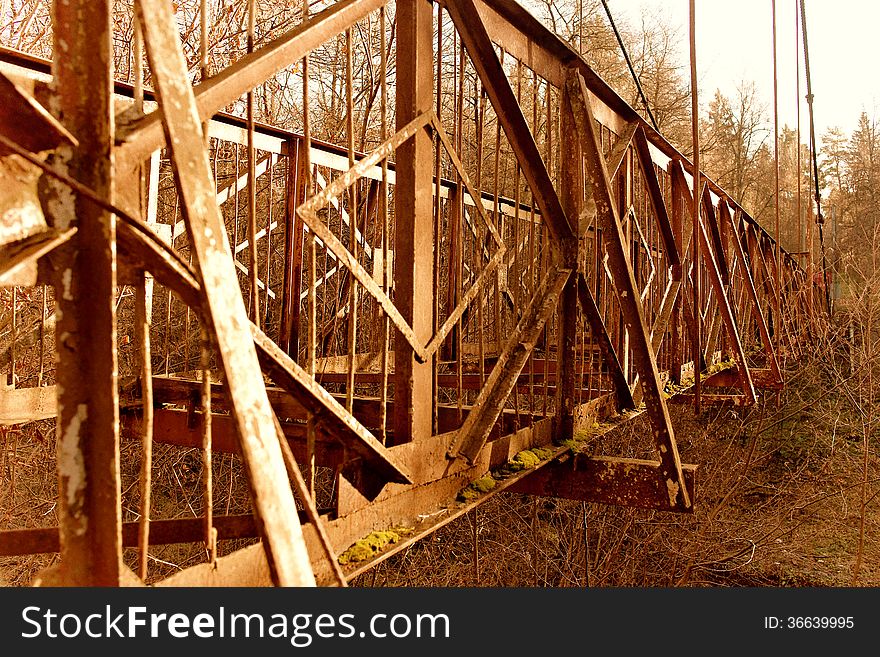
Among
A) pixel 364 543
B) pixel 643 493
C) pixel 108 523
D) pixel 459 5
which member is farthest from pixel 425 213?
pixel 643 493

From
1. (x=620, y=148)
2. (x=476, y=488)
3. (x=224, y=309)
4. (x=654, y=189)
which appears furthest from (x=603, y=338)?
(x=224, y=309)

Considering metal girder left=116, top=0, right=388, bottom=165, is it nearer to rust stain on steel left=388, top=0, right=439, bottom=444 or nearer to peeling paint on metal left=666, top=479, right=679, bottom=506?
rust stain on steel left=388, top=0, right=439, bottom=444

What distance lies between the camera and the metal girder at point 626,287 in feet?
12.3

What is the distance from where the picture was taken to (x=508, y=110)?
3.12 metres

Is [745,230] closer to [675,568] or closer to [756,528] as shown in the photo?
[756,528]

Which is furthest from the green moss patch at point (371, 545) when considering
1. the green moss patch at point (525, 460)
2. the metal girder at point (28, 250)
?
the metal girder at point (28, 250)

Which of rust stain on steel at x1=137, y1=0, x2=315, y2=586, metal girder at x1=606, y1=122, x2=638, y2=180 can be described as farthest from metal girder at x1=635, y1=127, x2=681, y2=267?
rust stain on steel at x1=137, y1=0, x2=315, y2=586

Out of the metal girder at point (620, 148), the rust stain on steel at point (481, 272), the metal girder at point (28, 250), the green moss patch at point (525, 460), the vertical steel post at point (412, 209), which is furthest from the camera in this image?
the metal girder at point (620, 148)

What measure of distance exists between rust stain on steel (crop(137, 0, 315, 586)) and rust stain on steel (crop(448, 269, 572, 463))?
60.3 inches

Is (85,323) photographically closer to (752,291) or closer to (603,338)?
(603,338)

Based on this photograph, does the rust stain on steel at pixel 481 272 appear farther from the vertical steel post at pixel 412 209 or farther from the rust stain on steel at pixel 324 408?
A: the rust stain on steel at pixel 324 408

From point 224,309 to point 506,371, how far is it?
75.8 inches

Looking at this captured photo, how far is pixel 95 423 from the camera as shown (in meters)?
1.35

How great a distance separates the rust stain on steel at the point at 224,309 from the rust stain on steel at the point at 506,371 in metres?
1.53
